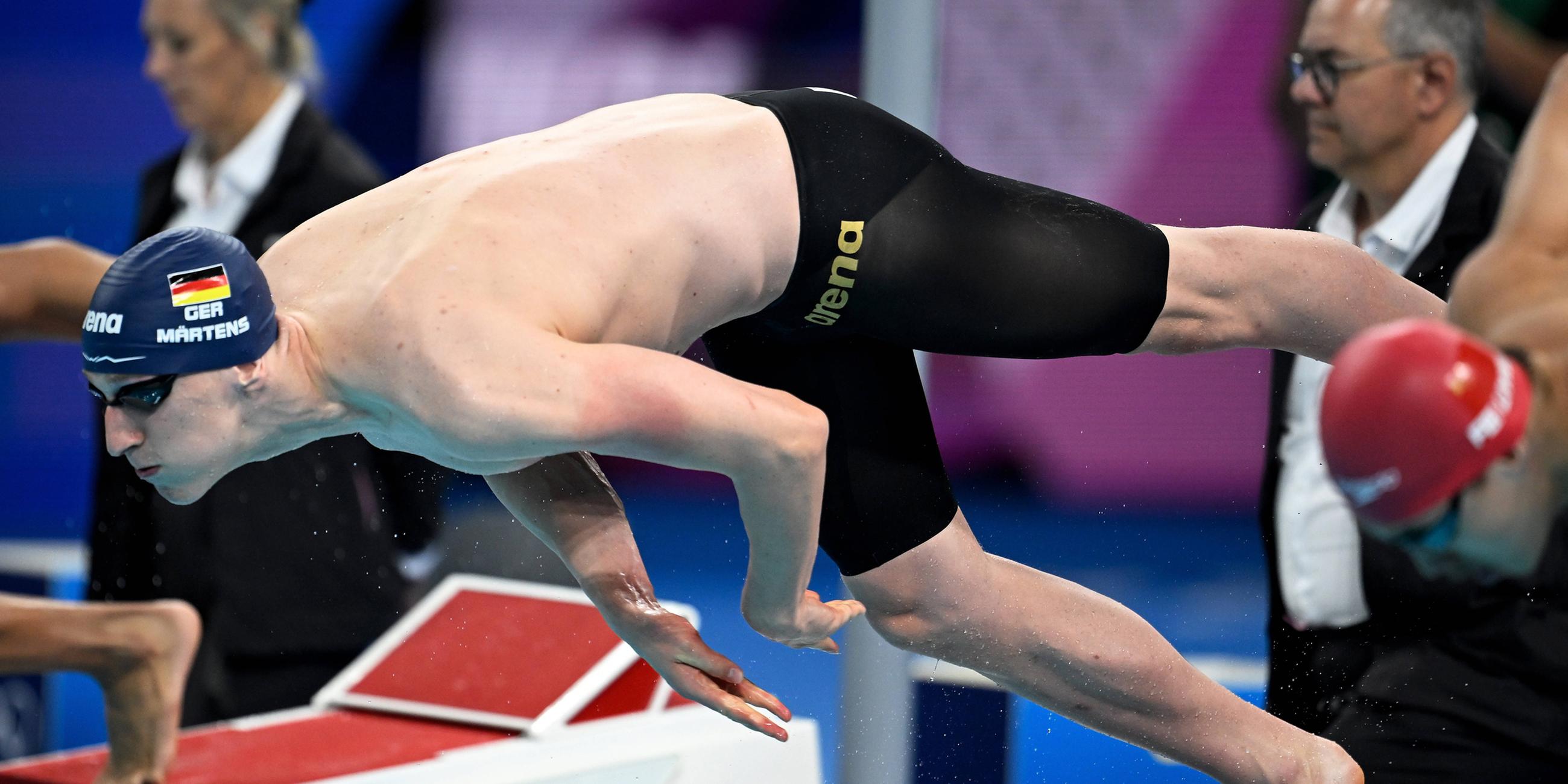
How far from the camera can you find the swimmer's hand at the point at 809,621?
9.36 ft

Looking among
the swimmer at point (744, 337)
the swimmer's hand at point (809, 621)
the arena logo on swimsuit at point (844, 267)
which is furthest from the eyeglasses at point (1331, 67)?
the swimmer's hand at point (809, 621)

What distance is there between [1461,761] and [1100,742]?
83 centimetres

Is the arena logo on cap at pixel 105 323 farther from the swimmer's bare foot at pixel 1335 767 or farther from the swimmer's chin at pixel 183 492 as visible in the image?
the swimmer's bare foot at pixel 1335 767

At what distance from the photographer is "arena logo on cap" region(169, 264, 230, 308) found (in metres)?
2.57

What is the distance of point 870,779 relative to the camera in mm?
4215

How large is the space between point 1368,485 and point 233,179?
370 cm

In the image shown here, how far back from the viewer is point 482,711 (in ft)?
13.4

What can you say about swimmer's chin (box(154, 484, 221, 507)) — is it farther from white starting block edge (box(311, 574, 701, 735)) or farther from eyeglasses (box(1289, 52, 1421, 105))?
eyeglasses (box(1289, 52, 1421, 105))

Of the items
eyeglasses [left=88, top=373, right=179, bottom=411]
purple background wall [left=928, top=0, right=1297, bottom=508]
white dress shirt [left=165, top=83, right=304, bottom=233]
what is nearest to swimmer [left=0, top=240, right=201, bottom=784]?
white dress shirt [left=165, top=83, right=304, bottom=233]

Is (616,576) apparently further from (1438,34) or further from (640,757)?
(1438,34)

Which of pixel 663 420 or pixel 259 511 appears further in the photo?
pixel 259 511

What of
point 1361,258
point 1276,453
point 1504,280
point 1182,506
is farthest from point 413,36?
point 1504,280

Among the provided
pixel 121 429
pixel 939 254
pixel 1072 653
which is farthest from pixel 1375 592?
pixel 121 429

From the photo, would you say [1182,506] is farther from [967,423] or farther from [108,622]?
[108,622]
